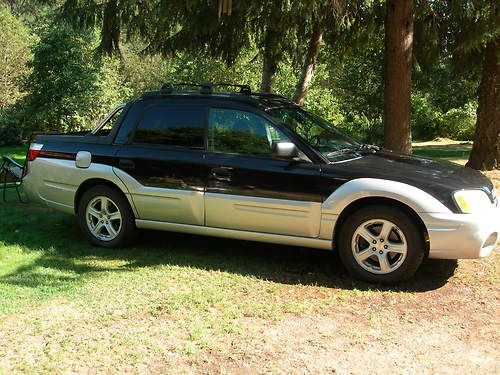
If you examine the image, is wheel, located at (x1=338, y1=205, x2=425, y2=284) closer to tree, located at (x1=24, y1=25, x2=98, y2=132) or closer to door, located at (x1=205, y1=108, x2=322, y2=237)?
door, located at (x1=205, y1=108, x2=322, y2=237)

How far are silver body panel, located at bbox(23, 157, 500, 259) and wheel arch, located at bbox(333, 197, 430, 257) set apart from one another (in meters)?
0.05

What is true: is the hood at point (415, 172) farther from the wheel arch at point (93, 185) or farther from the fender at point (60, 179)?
the fender at point (60, 179)

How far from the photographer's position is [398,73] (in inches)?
333

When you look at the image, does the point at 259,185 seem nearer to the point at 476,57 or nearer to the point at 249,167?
the point at 249,167

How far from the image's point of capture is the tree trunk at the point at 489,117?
1042 centimetres

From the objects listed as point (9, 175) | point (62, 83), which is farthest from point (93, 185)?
point (62, 83)

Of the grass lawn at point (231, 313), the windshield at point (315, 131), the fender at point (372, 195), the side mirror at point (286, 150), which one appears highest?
the windshield at point (315, 131)

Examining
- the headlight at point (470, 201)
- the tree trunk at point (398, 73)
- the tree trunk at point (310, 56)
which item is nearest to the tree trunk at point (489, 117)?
the tree trunk at point (398, 73)

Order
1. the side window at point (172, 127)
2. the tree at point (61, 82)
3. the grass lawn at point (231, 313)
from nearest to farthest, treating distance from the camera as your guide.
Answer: the grass lawn at point (231, 313), the side window at point (172, 127), the tree at point (61, 82)

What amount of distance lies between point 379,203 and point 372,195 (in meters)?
0.13

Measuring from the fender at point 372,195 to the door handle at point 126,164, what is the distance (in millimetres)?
2151

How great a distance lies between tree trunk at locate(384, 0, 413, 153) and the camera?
27.5ft

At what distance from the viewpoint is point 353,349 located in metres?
3.89

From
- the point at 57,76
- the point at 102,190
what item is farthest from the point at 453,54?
the point at 57,76
